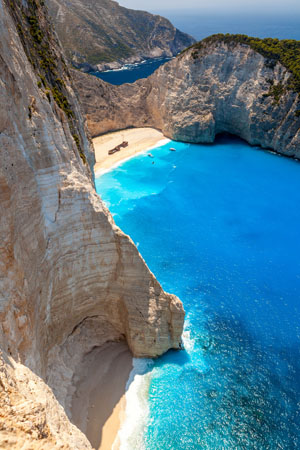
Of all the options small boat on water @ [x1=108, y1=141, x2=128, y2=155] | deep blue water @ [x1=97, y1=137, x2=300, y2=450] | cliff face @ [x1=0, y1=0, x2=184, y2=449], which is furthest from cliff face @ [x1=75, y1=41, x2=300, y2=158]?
cliff face @ [x1=0, y1=0, x2=184, y2=449]

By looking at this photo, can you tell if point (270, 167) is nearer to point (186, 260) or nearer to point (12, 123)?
point (186, 260)

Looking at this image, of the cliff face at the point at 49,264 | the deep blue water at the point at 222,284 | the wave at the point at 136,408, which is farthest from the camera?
the deep blue water at the point at 222,284

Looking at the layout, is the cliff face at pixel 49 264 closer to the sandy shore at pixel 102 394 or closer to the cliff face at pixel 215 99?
the sandy shore at pixel 102 394

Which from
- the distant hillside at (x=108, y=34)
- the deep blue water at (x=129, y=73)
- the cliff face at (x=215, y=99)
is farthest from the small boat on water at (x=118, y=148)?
the distant hillside at (x=108, y=34)

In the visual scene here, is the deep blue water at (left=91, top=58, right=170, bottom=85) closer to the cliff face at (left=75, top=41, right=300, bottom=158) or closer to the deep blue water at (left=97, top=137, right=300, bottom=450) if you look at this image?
the cliff face at (left=75, top=41, right=300, bottom=158)

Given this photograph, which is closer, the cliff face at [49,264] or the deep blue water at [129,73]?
the cliff face at [49,264]

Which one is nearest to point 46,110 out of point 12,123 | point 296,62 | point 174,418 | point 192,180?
point 12,123

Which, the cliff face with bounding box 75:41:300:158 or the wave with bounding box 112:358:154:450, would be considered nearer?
the wave with bounding box 112:358:154:450

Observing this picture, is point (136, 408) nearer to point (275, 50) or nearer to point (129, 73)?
point (275, 50)
